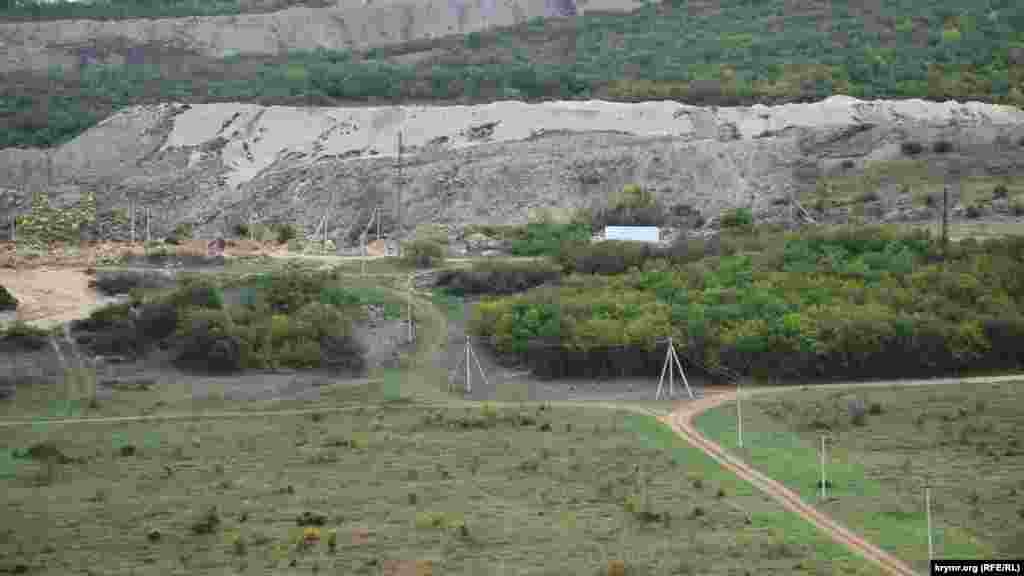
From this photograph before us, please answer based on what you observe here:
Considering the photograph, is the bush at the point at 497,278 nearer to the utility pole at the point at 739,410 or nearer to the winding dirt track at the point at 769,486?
the utility pole at the point at 739,410

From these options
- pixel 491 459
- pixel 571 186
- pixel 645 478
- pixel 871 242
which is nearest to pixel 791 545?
pixel 645 478

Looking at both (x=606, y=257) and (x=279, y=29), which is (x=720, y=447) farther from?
(x=279, y=29)

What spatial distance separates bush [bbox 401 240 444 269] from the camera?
52.9 m

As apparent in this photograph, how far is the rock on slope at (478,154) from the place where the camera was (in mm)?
63062

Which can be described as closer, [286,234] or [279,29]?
[286,234]

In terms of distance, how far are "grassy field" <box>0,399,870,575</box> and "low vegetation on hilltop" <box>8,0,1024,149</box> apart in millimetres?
42927

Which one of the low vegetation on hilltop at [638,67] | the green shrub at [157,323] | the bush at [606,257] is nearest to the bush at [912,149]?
the low vegetation on hilltop at [638,67]

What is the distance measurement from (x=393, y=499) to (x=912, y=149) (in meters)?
40.2

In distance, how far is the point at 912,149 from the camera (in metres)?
64.7

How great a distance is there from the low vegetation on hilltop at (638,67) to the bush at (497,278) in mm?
27768

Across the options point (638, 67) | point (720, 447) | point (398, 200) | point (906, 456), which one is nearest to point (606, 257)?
point (398, 200)

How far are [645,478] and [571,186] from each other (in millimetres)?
34386

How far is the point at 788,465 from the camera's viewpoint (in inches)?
1209

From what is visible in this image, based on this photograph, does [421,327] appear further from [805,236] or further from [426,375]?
[805,236]
